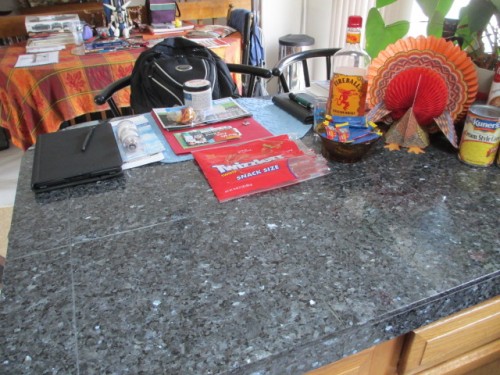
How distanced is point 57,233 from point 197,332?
310 mm

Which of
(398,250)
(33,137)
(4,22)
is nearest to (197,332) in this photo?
(398,250)

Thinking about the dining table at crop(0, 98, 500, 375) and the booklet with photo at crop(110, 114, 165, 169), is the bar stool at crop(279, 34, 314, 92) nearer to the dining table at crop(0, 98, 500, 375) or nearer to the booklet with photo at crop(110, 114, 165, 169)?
the booklet with photo at crop(110, 114, 165, 169)

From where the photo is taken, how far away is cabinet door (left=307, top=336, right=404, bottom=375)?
53cm

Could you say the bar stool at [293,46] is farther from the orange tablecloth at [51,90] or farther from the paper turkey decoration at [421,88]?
the paper turkey decoration at [421,88]

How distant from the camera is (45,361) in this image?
1.36ft

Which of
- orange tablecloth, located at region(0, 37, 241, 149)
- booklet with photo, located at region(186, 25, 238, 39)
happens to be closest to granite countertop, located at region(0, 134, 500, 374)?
orange tablecloth, located at region(0, 37, 241, 149)

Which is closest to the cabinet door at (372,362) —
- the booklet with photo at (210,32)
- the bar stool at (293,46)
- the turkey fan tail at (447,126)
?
the turkey fan tail at (447,126)

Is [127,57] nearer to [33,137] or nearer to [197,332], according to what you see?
[33,137]

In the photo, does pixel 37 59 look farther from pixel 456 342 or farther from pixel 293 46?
pixel 456 342

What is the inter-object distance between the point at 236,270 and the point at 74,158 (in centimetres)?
44

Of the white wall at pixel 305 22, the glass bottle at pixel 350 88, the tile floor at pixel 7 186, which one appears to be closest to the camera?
the glass bottle at pixel 350 88

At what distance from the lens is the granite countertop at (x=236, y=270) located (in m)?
0.43

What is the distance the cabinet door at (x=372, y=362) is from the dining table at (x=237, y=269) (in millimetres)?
65

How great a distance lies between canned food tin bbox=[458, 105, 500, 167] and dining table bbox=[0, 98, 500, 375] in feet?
0.09
